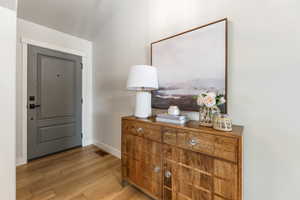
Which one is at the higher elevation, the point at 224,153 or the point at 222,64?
the point at 222,64

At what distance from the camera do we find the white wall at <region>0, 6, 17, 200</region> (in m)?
1.17

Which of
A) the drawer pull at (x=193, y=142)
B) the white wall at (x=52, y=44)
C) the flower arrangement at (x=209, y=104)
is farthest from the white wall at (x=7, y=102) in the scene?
the flower arrangement at (x=209, y=104)

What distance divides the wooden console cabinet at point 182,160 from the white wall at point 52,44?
1.76m

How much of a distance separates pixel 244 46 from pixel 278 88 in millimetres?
449

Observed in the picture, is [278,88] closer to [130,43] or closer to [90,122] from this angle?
[130,43]

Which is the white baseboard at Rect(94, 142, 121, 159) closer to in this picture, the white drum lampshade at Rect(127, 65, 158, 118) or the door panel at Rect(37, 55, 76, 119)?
the door panel at Rect(37, 55, 76, 119)

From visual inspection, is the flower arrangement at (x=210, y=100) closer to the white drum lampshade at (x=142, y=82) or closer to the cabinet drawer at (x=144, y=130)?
the cabinet drawer at (x=144, y=130)

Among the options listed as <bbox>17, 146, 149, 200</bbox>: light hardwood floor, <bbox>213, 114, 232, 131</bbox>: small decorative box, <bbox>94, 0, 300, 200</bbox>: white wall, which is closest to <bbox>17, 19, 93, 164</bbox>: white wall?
<bbox>17, 146, 149, 200</bbox>: light hardwood floor

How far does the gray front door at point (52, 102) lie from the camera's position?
2324mm

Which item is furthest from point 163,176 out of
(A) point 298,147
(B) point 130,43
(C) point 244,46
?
(B) point 130,43

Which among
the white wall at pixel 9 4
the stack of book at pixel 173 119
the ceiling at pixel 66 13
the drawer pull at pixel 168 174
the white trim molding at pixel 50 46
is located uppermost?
the ceiling at pixel 66 13

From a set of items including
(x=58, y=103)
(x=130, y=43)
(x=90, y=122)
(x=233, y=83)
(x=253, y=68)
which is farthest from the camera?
(x=90, y=122)

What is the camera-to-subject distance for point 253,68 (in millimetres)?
1169

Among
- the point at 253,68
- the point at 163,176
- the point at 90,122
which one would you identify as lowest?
the point at 163,176
